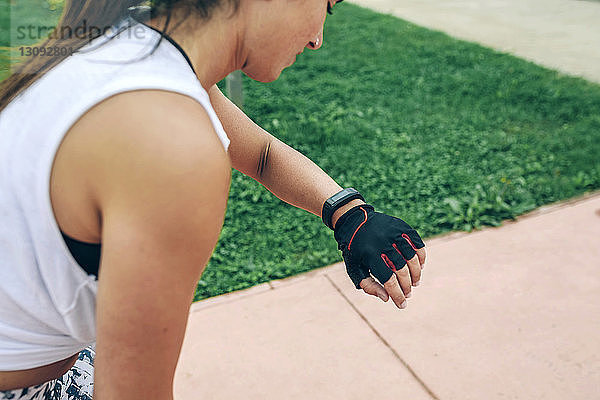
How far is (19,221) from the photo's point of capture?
849 mm

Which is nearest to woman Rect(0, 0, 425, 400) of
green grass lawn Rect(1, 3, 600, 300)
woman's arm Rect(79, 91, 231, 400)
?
woman's arm Rect(79, 91, 231, 400)

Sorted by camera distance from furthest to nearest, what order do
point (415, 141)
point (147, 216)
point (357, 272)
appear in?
point (415, 141) → point (357, 272) → point (147, 216)

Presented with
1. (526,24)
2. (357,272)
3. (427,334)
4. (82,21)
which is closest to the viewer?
(82,21)

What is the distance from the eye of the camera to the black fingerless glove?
1.41m

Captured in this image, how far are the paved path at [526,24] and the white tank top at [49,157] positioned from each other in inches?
235

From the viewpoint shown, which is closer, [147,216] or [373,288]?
[147,216]

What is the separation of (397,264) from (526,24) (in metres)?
7.83

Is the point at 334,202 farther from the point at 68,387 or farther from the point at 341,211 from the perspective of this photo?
the point at 68,387

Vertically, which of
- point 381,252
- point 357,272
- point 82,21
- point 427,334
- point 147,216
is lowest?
point 427,334

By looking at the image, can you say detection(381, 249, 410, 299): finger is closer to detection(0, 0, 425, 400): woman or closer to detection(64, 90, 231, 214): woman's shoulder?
detection(0, 0, 425, 400): woman

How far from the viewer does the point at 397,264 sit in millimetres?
1410

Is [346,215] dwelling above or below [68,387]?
above

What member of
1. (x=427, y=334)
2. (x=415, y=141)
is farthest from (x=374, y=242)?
(x=415, y=141)

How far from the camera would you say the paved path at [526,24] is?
6.62 m
